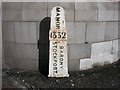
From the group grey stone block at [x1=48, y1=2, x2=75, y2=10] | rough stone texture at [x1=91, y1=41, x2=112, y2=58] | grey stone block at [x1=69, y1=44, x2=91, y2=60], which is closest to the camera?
grey stone block at [x1=48, y1=2, x2=75, y2=10]

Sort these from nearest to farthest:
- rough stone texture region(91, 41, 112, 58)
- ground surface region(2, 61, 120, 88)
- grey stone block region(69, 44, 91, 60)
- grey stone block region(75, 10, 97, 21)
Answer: ground surface region(2, 61, 120, 88) < grey stone block region(75, 10, 97, 21) < grey stone block region(69, 44, 91, 60) < rough stone texture region(91, 41, 112, 58)

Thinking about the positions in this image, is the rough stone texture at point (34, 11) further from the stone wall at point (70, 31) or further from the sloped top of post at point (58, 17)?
the sloped top of post at point (58, 17)

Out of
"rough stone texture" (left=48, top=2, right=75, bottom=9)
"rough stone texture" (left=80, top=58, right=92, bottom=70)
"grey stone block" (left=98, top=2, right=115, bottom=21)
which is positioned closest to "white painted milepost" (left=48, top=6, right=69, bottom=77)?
"rough stone texture" (left=48, top=2, right=75, bottom=9)

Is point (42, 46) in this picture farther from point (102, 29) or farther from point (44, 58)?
point (102, 29)

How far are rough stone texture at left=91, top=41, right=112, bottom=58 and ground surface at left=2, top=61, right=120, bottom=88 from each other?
376 mm

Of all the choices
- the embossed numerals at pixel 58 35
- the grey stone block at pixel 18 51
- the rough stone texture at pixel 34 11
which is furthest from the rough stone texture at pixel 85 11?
the grey stone block at pixel 18 51

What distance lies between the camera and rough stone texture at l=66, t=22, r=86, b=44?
5.41 metres

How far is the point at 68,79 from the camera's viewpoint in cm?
524

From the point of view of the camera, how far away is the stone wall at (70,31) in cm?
538

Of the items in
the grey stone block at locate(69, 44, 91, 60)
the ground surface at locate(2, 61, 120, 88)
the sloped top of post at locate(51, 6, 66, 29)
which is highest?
the sloped top of post at locate(51, 6, 66, 29)

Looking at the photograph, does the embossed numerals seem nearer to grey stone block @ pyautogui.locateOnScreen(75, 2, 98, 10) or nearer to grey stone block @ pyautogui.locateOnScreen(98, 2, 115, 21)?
grey stone block @ pyautogui.locateOnScreen(75, 2, 98, 10)

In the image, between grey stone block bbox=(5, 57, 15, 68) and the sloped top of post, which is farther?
grey stone block bbox=(5, 57, 15, 68)

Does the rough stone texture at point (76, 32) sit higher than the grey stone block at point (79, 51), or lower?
higher

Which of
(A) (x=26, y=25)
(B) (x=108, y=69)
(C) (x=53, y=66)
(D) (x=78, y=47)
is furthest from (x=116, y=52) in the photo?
(A) (x=26, y=25)
